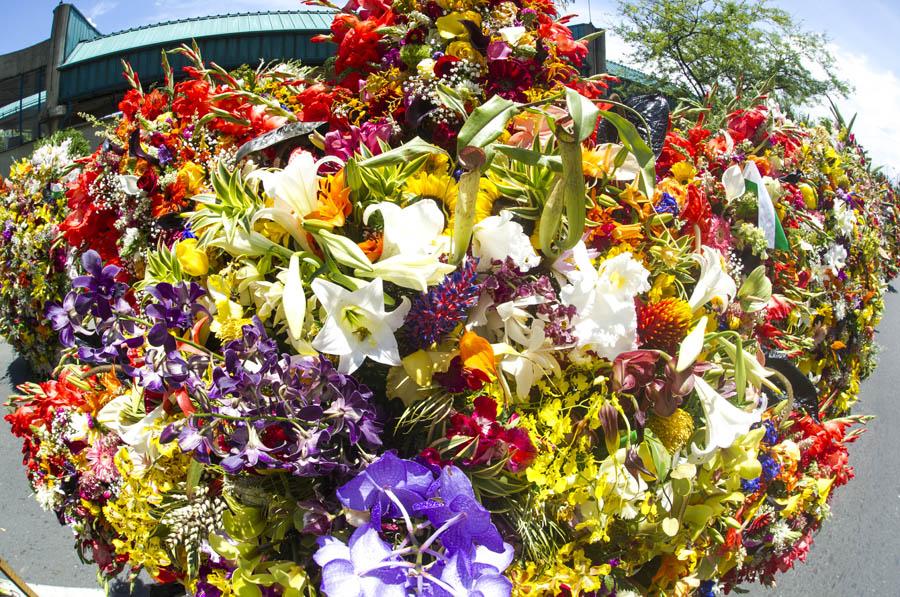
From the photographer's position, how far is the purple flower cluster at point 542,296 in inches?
41.4

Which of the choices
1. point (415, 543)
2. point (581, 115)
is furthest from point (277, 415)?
point (581, 115)

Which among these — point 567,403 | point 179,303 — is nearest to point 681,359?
point 567,403

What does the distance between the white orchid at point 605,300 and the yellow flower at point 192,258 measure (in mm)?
621

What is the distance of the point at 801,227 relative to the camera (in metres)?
2.24

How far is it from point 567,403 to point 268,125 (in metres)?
0.84

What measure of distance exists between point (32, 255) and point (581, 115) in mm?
4618

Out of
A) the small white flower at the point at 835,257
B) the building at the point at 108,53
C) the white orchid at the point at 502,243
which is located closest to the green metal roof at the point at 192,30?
the building at the point at 108,53

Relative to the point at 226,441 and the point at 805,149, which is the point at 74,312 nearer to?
the point at 226,441

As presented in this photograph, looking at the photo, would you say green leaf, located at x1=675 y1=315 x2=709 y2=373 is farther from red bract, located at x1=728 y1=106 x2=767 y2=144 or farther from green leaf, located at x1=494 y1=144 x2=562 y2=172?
red bract, located at x1=728 y1=106 x2=767 y2=144

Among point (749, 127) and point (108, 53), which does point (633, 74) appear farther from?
point (749, 127)

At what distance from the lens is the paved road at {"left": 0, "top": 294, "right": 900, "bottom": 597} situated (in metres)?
2.68

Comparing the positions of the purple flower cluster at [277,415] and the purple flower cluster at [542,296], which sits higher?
the purple flower cluster at [542,296]

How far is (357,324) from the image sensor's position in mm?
958

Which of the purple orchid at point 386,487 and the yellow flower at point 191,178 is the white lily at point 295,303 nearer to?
the purple orchid at point 386,487
